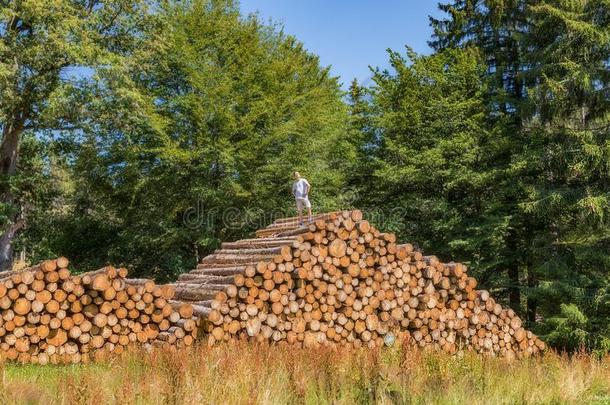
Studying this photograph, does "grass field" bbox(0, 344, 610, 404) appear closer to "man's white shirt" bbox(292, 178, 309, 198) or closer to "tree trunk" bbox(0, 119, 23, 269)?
"man's white shirt" bbox(292, 178, 309, 198)

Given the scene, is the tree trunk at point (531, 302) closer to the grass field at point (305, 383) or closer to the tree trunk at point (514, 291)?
the tree trunk at point (514, 291)

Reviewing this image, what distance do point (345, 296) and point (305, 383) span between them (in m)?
5.05

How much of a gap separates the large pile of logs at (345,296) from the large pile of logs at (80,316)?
629mm

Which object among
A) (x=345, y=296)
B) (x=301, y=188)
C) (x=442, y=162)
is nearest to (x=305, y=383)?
(x=345, y=296)

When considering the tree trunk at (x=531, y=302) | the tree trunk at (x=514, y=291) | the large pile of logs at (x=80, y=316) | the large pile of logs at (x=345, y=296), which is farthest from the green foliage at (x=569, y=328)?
the large pile of logs at (x=80, y=316)

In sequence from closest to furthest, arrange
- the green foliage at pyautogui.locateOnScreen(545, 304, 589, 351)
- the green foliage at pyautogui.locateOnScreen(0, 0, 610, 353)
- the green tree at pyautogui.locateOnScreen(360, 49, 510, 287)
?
the green foliage at pyautogui.locateOnScreen(545, 304, 589, 351) → the green foliage at pyautogui.locateOnScreen(0, 0, 610, 353) → the green tree at pyautogui.locateOnScreen(360, 49, 510, 287)

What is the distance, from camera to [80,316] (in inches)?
341

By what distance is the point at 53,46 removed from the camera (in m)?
16.5

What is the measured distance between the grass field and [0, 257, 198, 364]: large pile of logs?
38.4 inches

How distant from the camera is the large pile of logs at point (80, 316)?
8180mm

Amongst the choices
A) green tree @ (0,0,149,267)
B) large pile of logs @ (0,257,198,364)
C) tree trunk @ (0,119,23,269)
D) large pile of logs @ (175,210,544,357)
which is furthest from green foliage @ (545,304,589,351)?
tree trunk @ (0,119,23,269)

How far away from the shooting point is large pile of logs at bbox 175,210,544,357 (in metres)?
9.59

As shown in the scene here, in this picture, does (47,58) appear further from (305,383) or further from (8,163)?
(305,383)

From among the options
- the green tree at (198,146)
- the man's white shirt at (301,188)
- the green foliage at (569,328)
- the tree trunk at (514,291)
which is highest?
the green tree at (198,146)
